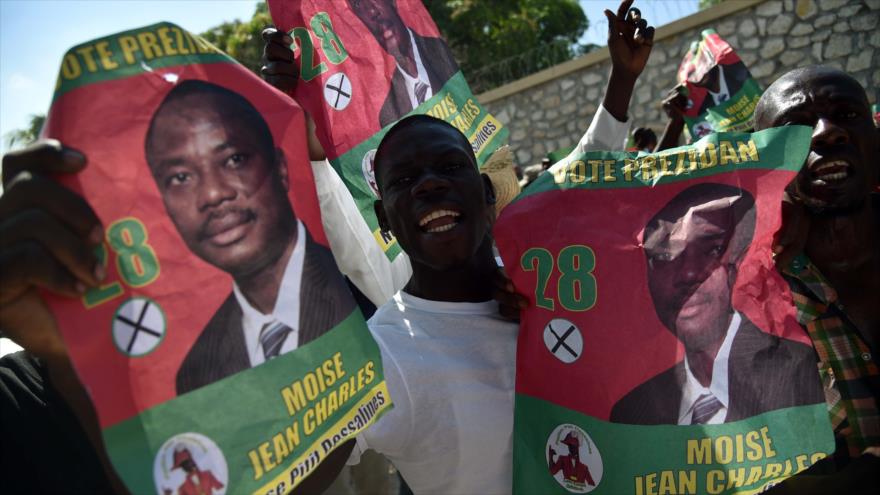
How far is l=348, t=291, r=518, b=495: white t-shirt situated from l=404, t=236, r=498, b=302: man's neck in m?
0.12

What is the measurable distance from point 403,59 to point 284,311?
1.57m

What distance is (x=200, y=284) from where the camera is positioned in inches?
46.5

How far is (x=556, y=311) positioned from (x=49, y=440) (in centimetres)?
116

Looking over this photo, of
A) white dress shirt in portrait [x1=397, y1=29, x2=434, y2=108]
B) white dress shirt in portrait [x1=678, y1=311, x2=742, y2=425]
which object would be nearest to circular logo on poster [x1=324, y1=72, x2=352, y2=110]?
white dress shirt in portrait [x1=397, y1=29, x2=434, y2=108]

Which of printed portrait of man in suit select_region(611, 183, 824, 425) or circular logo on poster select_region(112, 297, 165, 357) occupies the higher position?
circular logo on poster select_region(112, 297, 165, 357)

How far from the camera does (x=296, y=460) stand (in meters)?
1.23

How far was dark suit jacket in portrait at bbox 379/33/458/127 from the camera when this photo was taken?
2.48 m

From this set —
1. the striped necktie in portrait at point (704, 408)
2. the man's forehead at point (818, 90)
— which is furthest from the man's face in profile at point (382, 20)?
the striped necktie in portrait at point (704, 408)

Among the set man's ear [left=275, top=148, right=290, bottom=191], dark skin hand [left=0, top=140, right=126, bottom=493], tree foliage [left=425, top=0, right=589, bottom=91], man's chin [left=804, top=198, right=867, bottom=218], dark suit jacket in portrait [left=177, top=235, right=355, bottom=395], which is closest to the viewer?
dark skin hand [left=0, top=140, right=126, bottom=493]

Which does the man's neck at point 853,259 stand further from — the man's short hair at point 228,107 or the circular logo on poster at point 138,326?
the circular logo on poster at point 138,326

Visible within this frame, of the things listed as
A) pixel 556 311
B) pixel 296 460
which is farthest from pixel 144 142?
pixel 556 311

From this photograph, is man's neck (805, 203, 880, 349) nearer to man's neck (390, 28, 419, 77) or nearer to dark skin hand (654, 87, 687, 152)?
man's neck (390, 28, 419, 77)

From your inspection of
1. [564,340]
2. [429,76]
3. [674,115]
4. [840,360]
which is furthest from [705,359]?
[674,115]

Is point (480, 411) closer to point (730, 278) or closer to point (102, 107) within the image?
point (730, 278)
